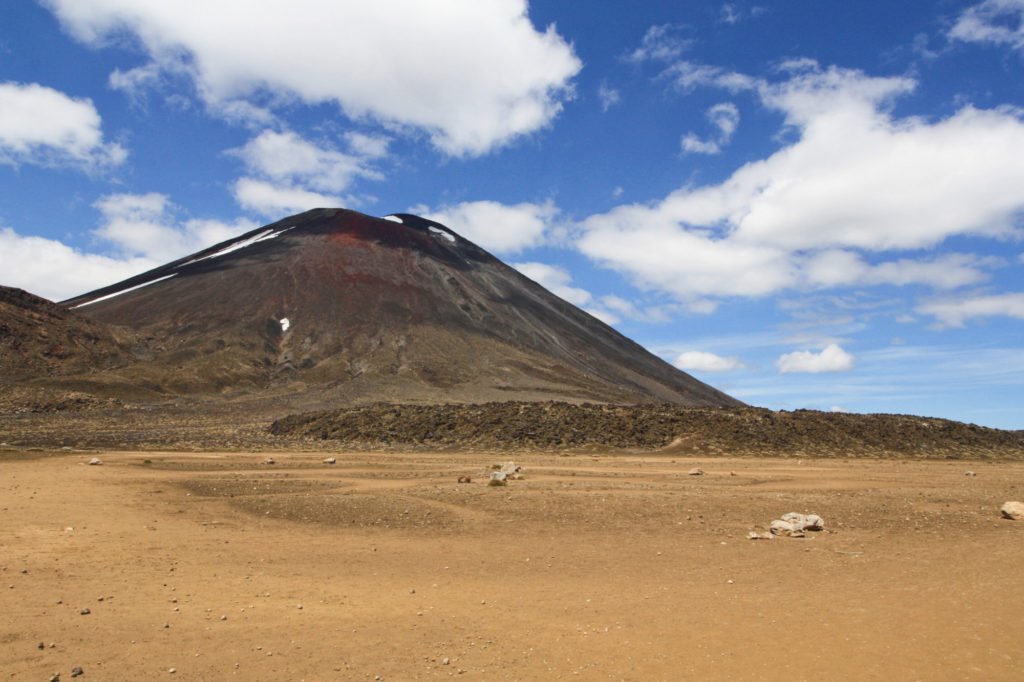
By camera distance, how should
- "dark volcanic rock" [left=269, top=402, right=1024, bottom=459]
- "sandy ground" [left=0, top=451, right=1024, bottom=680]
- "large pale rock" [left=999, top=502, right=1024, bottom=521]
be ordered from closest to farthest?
"sandy ground" [left=0, top=451, right=1024, bottom=680]
"large pale rock" [left=999, top=502, right=1024, bottom=521]
"dark volcanic rock" [left=269, top=402, right=1024, bottom=459]

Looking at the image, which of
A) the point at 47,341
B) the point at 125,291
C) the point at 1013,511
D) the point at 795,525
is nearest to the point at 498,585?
the point at 795,525

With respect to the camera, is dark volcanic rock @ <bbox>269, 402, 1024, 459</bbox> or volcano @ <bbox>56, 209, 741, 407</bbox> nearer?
dark volcanic rock @ <bbox>269, 402, 1024, 459</bbox>

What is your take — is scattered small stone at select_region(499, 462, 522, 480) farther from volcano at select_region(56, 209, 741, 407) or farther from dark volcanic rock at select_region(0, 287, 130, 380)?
dark volcanic rock at select_region(0, 287, 130, 380)

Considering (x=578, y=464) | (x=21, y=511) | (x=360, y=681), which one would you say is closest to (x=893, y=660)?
(x=360, y=681)

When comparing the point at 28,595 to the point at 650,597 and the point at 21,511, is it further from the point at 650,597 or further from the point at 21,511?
the point at 650,597

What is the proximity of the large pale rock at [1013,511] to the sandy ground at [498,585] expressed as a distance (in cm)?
49

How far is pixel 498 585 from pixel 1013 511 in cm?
1259

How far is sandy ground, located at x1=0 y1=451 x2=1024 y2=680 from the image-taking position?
22.8 feet

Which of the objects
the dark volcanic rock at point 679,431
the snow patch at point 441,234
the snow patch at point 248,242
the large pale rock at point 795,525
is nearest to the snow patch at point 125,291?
the snow patch at point 248,242

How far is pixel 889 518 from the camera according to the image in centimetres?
1491

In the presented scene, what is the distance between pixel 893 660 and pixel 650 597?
10.3 feet

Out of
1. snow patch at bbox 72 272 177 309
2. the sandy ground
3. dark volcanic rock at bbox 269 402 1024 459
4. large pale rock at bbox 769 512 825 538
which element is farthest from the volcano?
large pale rock at bbox 769 512 825 538

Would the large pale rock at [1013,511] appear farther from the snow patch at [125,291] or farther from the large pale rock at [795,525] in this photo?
the snow patch at [125,291]

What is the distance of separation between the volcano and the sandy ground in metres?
54.6
